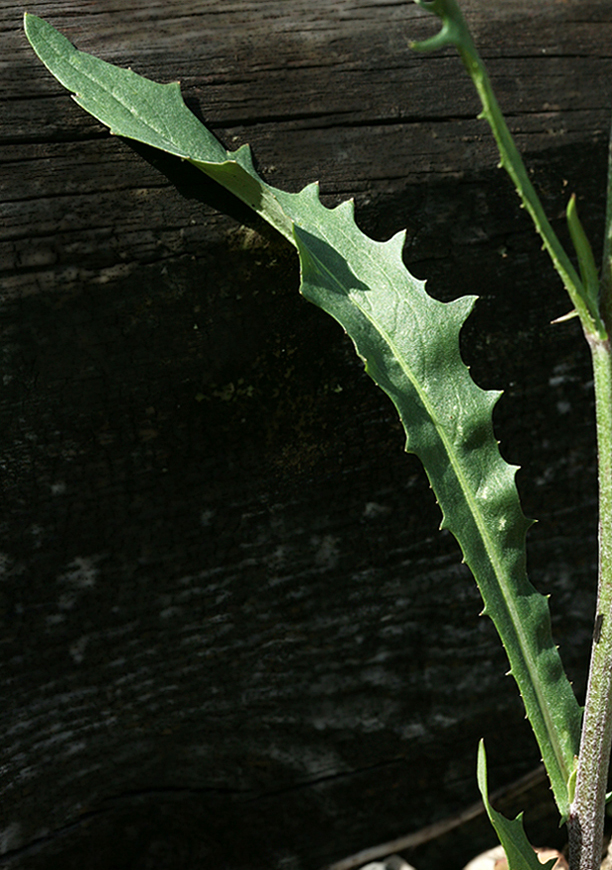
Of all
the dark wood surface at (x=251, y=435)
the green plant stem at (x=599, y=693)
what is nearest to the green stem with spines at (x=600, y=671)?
the green plant stem at (x=599, y=693)

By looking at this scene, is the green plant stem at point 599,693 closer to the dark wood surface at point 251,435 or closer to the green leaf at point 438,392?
the green leaf at point 438,392

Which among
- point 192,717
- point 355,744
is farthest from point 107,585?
point 355,744

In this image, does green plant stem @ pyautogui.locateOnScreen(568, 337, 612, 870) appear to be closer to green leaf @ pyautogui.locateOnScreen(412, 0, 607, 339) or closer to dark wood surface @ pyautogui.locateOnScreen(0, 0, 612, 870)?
green leaf @ pyautogui.locateOnScreen(412, 0, 607, 339)

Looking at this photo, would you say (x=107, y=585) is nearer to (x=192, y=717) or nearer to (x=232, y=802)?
(x=192, y=717)

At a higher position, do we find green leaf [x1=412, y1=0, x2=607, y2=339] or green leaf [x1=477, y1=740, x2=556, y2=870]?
green leaf [x1=412, y1=0, x2=607, y2=339]

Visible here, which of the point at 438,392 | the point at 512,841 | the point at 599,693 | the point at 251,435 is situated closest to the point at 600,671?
the point at 599,693

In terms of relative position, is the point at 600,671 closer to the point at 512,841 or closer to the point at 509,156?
the point at 512,841

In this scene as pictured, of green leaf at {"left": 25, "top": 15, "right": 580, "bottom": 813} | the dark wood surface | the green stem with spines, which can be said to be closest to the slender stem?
the green stem with spines
